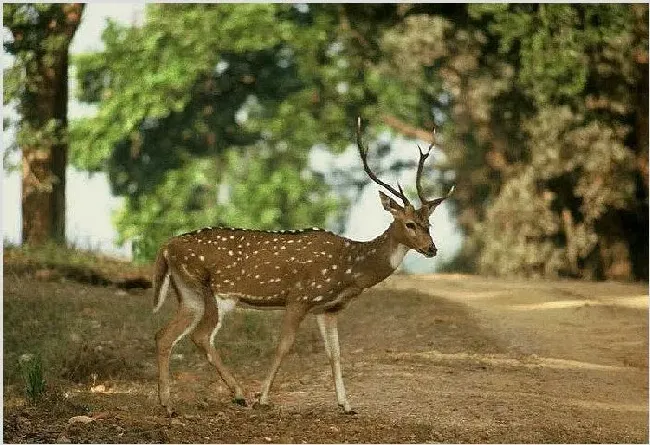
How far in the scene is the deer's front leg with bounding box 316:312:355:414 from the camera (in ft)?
27.5

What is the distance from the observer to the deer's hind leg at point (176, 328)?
838 cm

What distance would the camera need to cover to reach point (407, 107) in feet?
92.6

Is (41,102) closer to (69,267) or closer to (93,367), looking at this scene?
(69,267)

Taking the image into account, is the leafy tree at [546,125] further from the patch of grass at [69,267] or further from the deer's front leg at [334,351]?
the deer's front leg at [334,351]

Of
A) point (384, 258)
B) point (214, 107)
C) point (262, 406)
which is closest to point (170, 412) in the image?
point (262, 406)

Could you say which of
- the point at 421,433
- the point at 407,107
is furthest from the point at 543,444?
the point at 407,107

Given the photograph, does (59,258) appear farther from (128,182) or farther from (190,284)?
(128,182)

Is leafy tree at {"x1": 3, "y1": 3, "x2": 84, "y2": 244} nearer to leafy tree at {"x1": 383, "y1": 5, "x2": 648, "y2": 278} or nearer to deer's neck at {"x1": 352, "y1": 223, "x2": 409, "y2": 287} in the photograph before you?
leafy tree at {"x1": 383, "y1": 5, "x2": 648, "y2": 278}

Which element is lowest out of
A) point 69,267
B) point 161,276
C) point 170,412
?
point 170,412

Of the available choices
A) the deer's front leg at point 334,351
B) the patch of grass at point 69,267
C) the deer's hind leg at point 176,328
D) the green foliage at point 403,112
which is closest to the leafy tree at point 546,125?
the green foliage at point 403,112

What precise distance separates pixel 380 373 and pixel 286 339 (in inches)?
72.1

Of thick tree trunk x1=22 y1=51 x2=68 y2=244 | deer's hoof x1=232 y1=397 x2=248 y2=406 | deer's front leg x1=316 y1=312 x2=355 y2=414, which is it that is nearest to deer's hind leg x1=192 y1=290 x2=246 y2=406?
deer's hoof x1=232 y1=397 x2=248 y2=406

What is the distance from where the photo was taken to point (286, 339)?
27.6 ft

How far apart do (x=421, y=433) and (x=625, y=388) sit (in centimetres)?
362
